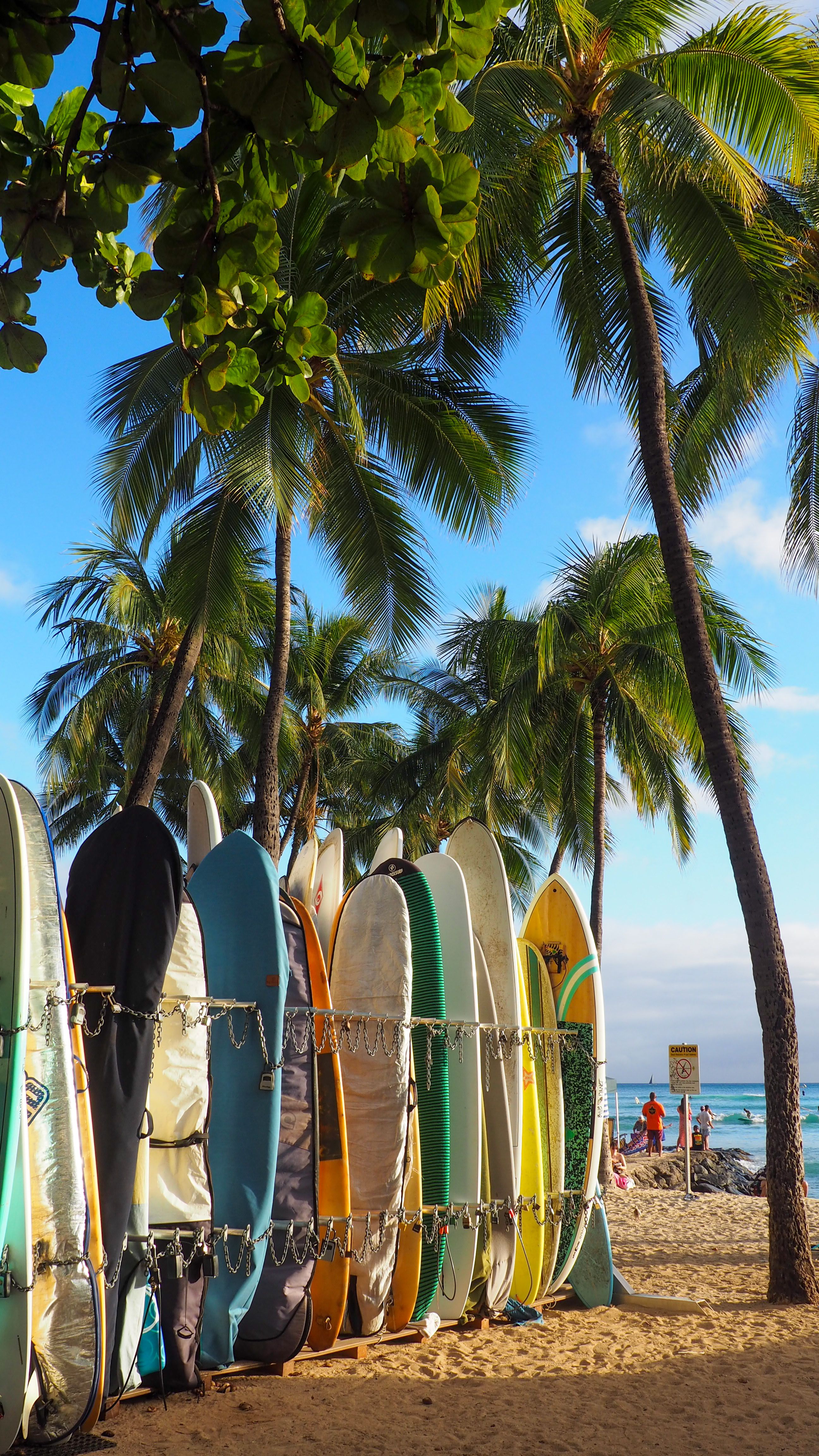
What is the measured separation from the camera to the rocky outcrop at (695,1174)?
2094 centimetres

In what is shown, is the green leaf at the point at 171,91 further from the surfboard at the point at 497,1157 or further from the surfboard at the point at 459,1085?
the surfboard at the point at 497,1157

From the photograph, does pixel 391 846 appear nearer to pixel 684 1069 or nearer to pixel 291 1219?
pixel 291 1219

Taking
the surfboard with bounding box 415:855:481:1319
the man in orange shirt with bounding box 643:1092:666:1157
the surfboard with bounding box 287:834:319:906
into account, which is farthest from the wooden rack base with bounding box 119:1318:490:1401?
the man in orange shirt with bounding box 643:1092:666:1157

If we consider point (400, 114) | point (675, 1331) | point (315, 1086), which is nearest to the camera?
point (400, 114)

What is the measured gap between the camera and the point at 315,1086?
5520mm

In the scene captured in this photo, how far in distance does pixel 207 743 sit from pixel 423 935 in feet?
54.7

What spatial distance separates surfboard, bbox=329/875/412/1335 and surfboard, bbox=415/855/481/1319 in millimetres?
451

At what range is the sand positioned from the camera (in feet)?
14.4

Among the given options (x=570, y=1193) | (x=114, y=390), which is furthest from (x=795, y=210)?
(x=570, y=1193)

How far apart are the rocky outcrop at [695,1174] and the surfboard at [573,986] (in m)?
13.1

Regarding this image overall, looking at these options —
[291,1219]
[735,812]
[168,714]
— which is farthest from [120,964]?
[168,714]

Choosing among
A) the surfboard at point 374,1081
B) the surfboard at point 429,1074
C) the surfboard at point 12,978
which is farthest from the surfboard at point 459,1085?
the surfboard at point 12,978

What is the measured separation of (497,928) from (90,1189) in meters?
3.33

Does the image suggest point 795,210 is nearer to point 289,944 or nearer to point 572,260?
point 572,260
